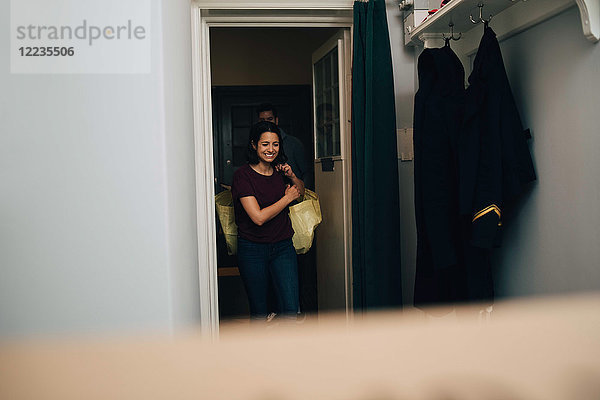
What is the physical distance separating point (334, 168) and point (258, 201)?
1.59 ft

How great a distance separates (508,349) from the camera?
5.8 inches

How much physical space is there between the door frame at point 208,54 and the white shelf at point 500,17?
0.60 meters

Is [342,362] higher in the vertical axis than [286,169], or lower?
lower

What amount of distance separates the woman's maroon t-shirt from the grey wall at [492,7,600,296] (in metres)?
1.44

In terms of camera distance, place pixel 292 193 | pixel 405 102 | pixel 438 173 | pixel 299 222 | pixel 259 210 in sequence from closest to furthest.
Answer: pixel 438 173 < pixel 405 102 < pixel 259 210 < pixel 292 193 < pixel 299 222

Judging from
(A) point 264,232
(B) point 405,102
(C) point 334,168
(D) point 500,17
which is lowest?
(A) point 264,232

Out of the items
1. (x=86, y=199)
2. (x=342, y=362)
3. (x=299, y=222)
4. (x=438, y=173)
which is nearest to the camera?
(x=342, y=362)

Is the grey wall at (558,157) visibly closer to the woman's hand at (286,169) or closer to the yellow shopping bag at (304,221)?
the yellow shopping bag at (304,221)

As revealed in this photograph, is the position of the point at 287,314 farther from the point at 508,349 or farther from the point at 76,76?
the point at 508,349

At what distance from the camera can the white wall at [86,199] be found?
146cm

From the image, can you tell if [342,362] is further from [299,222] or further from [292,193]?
[299,222]

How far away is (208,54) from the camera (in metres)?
2.81

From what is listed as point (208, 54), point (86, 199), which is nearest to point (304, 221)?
point (208, 54)

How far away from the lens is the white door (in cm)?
302
